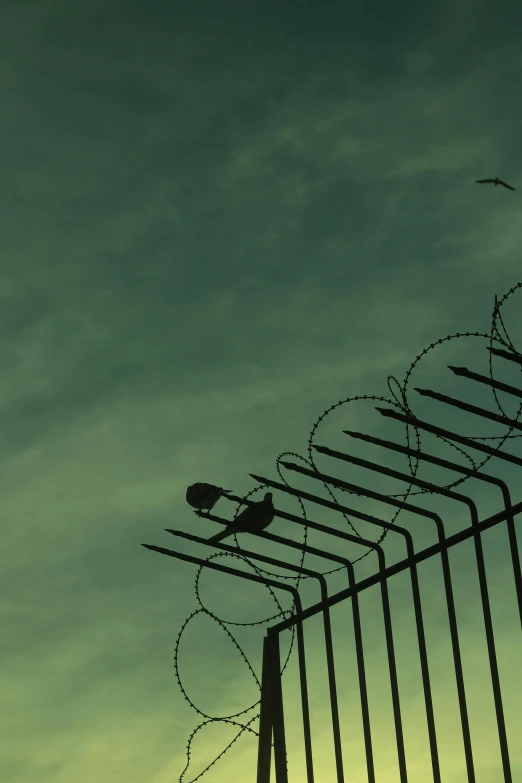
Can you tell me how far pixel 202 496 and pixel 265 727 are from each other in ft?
7.44

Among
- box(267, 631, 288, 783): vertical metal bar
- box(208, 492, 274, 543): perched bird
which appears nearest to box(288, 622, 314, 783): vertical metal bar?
box(267, 631, 288, 783): vertical metal bar

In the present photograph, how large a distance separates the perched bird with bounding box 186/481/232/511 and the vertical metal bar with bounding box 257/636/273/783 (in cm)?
156

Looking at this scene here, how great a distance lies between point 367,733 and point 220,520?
7.46 feet

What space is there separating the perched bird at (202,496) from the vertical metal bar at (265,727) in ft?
5.13

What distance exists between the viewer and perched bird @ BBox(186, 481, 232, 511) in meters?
10.2

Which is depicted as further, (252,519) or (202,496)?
(202,496)

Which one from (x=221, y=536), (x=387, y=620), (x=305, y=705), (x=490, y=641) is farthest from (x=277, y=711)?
(x=490, y=641)

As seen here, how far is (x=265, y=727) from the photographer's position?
9820mm

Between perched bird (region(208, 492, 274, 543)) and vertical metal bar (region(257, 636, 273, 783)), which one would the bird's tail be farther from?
vertical metal bar (region(257, 636, 273, 783))

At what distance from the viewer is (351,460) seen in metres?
8.10

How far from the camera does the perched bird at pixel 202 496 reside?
33.3 feet

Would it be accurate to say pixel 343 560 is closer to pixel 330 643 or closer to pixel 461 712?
pixel 330 643

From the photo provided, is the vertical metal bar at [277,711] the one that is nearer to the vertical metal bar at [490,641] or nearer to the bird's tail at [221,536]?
the bird's tail at [221,536]

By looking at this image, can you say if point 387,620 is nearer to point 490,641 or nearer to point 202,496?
point 490,641
